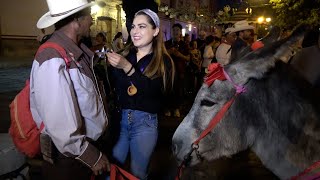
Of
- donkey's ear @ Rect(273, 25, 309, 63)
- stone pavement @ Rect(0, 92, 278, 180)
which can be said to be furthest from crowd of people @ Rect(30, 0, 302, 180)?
stone pavement @ Rect(0, 92, 278, 180)

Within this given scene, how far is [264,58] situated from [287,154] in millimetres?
692

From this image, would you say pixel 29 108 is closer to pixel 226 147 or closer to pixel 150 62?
pixel 150 62

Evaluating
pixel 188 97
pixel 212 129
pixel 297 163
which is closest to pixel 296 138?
pixel 297 163

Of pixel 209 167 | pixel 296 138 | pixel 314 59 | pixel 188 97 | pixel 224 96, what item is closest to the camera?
pixel 296 138

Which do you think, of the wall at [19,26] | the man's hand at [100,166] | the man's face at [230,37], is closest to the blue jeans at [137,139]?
the man's hand at [100,166]

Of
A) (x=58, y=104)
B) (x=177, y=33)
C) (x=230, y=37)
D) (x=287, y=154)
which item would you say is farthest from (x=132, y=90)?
(x=177, y=33)

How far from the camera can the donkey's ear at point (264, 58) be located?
2.18 metres

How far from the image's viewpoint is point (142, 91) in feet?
10.6

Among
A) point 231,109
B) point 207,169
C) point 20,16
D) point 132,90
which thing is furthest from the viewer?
point 20,16

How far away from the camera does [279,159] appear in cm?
234

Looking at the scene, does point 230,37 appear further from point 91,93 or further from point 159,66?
point 91,93

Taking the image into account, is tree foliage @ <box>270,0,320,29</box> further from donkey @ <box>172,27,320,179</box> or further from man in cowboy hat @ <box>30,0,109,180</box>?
man in cowboy hat @ <box>30,0,109,180</box>

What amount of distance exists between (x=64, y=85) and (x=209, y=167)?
442 cm

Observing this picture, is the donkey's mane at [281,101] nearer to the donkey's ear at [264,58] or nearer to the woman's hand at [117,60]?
the donkey's ear at [264,58]
